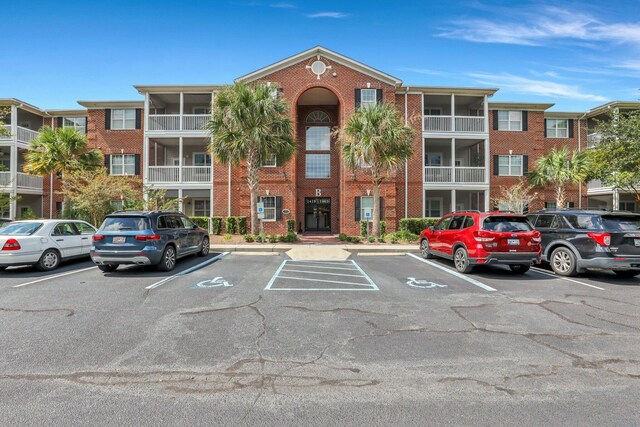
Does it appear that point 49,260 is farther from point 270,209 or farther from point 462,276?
point 270,209

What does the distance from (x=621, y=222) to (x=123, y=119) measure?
2703 cm

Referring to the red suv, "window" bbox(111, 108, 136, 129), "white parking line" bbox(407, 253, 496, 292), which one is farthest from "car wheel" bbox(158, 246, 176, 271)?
"window" bbox(111, 108, 136, 129)

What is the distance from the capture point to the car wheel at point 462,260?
955 centimetres

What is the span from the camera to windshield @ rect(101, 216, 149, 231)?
934 cm

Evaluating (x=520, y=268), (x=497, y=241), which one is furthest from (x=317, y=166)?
(x=497, y=241)

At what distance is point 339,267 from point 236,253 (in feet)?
17.6

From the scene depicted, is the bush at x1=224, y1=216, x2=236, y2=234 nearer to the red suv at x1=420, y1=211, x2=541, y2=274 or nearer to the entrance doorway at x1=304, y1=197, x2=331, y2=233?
the entrance doorway at x1=304, y1=197, x2=331, y2=233

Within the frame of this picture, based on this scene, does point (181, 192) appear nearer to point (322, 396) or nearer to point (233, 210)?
point (233, 210)

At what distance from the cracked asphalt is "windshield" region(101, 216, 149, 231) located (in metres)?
2.06

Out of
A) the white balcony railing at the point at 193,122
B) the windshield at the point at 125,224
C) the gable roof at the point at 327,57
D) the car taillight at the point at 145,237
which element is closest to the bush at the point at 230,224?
the white balcony railing at the point at 193,122

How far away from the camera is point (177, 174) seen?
22703 mm

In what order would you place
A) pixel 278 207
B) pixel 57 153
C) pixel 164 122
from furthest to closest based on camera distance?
pixel 164 122, pixel 278 207, pixel 57 153

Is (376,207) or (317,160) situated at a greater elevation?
(317,160)

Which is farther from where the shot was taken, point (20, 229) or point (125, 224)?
point (20, 229)
